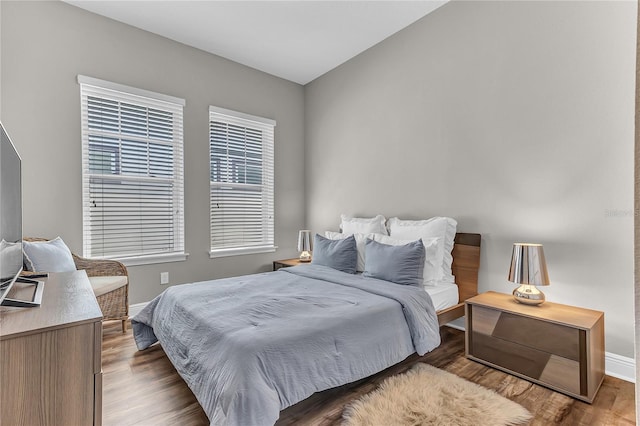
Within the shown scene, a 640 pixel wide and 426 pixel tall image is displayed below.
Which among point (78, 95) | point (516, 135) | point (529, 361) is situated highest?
point (78, 95)

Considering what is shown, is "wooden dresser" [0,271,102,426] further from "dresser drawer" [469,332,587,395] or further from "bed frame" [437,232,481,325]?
"bed frame" [437,232,481,325]

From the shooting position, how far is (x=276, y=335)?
161 cm

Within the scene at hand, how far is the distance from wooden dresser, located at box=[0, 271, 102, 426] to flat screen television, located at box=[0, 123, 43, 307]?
5.5 inches

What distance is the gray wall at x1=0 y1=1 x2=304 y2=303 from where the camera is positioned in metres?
2.71

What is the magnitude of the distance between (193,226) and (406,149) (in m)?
2.58

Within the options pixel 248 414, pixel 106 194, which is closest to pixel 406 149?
pixel 248 414

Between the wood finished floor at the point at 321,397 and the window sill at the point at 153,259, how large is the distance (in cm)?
102

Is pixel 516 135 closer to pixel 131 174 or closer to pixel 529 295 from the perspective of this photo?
pixel 529 295

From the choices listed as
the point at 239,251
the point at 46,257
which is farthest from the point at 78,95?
the point at 239,251

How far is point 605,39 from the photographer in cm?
216

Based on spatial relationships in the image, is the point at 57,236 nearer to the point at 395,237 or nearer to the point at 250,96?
the point at 250,96

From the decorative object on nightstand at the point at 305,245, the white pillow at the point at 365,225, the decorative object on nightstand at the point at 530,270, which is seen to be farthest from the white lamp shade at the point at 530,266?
the decorative object on nightstand at the point at 305,245

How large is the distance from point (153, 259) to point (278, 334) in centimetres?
237

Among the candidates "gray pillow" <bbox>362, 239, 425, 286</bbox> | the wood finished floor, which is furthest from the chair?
"gray pillow" <bbox>362, 239, 425, 286</bbox>
